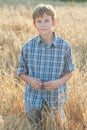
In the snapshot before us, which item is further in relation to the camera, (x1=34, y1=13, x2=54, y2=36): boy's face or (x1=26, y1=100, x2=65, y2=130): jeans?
(x1=26, y1=100, x2=65, y2=130): jeans

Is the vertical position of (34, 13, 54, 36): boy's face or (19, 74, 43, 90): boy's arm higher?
(34, 13, 54, 36): boy's face

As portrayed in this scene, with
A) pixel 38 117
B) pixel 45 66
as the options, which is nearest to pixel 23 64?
pixel 45 66

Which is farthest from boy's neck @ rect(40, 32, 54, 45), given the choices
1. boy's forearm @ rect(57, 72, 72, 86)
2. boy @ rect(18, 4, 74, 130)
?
boy's forearm @ rect(57, 72, 72, 86)

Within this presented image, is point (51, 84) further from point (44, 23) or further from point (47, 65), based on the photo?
point (44, 23)

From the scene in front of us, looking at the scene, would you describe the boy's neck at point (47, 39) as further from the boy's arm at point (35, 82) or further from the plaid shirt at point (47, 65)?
the boy's arm at point (35, 82)

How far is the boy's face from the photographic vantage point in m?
2.99

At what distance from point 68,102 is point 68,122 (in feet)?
0.70

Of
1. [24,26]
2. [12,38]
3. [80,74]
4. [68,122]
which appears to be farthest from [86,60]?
[24,26]

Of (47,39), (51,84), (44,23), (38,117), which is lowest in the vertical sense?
(38,117)

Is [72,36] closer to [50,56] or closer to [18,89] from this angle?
[18,89]

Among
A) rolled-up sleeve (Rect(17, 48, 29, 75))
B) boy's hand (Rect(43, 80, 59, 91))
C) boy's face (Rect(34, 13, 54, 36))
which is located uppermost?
boy's face (Rect(34, 13, 54, 36))

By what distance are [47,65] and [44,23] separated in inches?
12.2

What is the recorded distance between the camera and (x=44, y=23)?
3.01 meters

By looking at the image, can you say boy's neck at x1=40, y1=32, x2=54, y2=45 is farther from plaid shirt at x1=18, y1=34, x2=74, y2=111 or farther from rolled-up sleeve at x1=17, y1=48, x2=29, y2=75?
rolled-up sleeve at x1=17, y1=48, x2=29, y2=75
